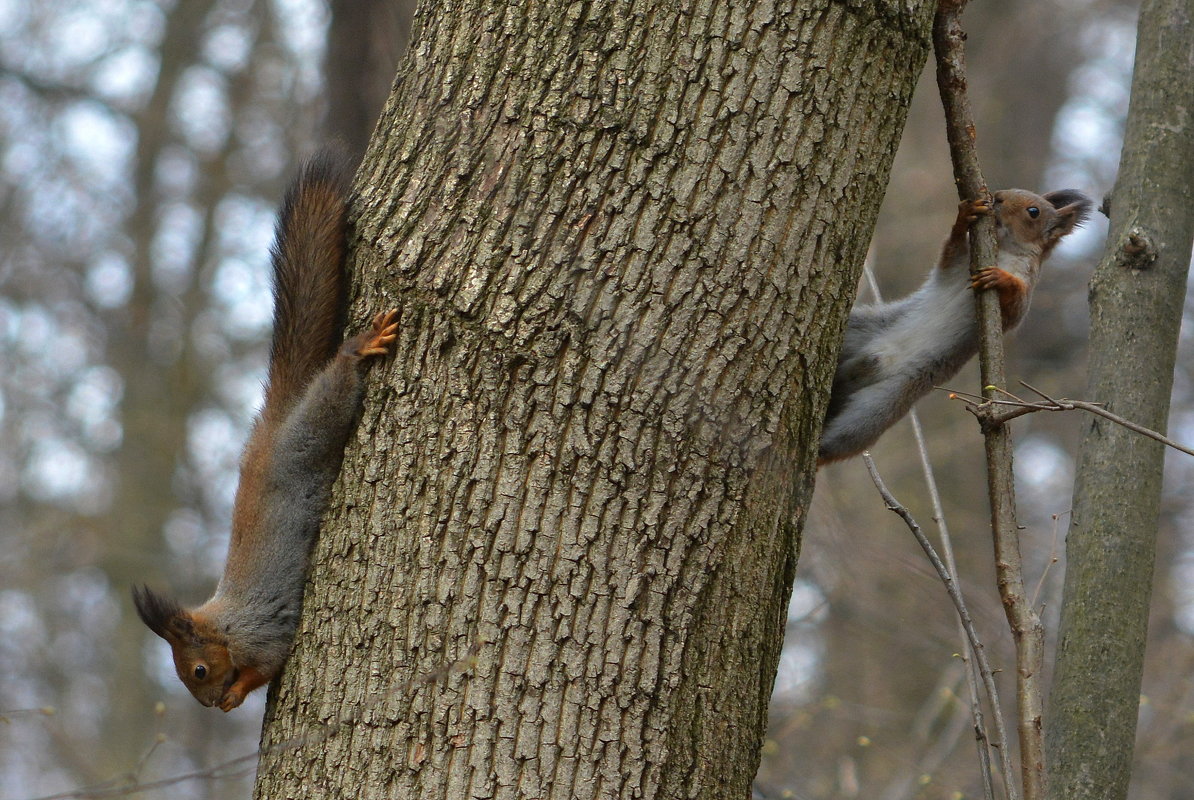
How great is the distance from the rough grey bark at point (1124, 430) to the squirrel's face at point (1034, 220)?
1240 mm

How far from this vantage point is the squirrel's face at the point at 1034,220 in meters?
3.82

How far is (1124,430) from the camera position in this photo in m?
2.30

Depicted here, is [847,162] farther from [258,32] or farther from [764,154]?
[258,32]

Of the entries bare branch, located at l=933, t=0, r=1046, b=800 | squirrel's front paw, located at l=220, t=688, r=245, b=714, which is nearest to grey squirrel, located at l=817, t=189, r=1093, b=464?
bare branch, located at l=933, t=0, r=1046, b=800

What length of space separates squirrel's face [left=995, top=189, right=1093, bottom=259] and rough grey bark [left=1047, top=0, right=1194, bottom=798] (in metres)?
1.24

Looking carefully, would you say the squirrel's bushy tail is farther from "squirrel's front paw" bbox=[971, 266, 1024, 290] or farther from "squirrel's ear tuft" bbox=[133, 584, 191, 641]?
"squirrel's front paw" bbox=[971, 266, 1024, 290]

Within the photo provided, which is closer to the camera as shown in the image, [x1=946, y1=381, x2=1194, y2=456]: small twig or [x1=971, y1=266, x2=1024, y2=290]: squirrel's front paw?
[x1=946, y1=381, x2=1194, y2=456]: small twig

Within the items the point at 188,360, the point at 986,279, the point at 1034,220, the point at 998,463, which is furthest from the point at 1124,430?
the point at 188,360

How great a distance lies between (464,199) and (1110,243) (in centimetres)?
149

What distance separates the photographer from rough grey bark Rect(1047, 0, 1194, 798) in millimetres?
2150

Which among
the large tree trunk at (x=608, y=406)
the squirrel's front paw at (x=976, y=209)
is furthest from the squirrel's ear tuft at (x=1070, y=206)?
the large tree trunk at (x=608, y=406)

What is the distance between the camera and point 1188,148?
247 centimetres

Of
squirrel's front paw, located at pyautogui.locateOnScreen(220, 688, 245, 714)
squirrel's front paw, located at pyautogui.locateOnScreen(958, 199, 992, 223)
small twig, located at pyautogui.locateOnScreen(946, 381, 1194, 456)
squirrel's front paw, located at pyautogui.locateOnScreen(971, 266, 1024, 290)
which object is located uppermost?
squirrel's front paw, located at pyautogui.locateOnScreen(958, 199, 992, 223)

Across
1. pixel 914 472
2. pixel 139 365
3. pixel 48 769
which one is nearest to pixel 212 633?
pixel 914 472
